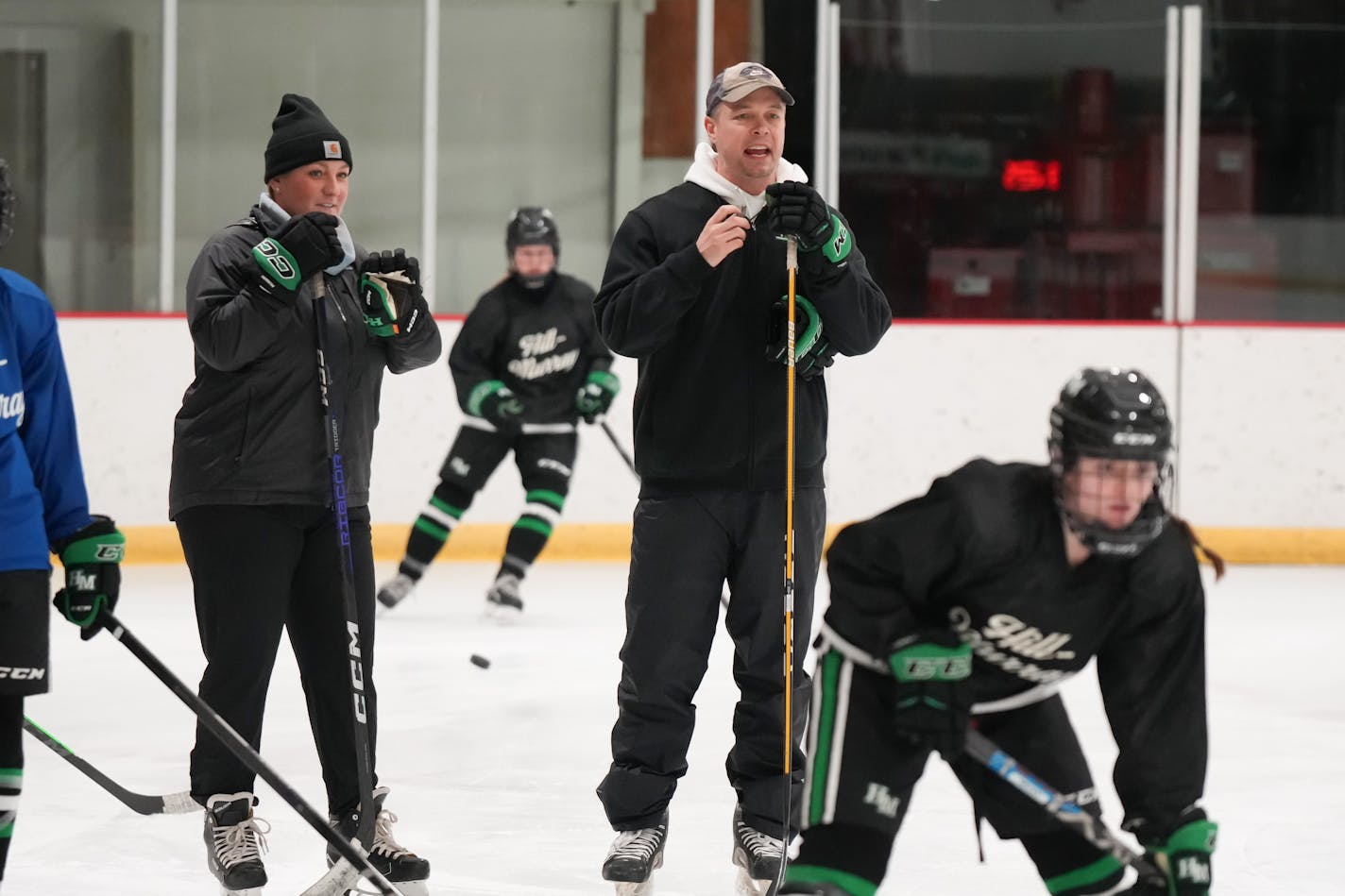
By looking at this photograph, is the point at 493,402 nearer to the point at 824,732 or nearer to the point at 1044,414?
the point at 1044,414

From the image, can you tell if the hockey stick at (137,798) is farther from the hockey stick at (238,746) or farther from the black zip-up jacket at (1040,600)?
the black zip-up jacket at (1040,600)

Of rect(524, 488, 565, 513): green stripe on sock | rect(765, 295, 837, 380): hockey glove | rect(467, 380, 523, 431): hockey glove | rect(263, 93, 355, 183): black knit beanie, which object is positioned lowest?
rect(524, 488, 565, 513): green stripe on sock

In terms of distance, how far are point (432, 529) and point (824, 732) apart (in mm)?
3810

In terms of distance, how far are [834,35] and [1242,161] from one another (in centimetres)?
168

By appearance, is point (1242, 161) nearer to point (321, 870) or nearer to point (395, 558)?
point (395, 558)

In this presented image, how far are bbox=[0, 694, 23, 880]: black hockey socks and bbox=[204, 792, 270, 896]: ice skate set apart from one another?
411mm

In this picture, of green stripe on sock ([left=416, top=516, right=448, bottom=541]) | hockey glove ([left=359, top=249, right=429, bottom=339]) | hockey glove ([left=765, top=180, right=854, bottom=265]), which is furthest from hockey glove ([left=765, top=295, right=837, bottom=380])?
green stripe on sock ([left=416, top=516, right=448, bottom=541])

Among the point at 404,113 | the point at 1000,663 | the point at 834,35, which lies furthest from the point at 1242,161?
the point at 1000,663

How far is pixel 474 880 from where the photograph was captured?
2.99 meters

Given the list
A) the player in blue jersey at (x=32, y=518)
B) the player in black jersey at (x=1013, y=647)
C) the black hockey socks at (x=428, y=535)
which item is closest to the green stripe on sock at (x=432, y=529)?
the black hockey socks at (x=428, y=535)

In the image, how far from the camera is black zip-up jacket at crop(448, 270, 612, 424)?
18.8 ft

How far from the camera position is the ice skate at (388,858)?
2793mm

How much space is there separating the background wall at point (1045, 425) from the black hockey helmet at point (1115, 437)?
204 inches

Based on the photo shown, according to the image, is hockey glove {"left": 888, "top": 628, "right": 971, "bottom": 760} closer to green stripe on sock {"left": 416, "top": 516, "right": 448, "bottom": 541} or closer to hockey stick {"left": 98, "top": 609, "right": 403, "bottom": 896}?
hockey stick {"left": 98, "top": 609, "right": 403, "bottom": 896}
